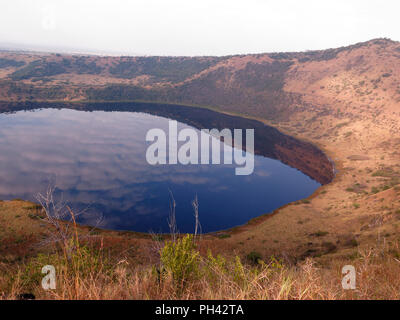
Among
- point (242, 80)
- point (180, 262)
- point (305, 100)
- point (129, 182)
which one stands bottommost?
point (129, 182)

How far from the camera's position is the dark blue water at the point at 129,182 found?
3744 cm

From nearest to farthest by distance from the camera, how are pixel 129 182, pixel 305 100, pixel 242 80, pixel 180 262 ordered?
1. pixel 180 262
2. pixel 129 182
3. pixel 305 100
4. pixel 242 80

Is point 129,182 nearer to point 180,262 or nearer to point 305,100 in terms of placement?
point 180,262

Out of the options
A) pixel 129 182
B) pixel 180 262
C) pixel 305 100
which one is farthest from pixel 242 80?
pixel 180 262

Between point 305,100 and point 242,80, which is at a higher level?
point 242,80

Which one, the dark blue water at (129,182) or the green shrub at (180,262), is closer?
the green shrub at (180,262)

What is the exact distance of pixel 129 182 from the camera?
47344 mm

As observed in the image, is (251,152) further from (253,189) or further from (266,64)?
(266,64)

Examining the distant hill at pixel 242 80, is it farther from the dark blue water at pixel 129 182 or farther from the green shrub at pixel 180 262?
the green shrub at pixel 180 262

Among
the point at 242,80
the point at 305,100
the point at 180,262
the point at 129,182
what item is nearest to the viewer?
the point at 180,262

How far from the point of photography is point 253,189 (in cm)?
4806

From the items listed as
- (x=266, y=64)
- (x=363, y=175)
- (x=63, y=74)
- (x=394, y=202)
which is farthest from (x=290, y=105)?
(x=63, y=74)

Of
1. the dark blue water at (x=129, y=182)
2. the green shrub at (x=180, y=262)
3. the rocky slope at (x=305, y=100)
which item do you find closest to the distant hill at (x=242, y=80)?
the rocky slope at (x=305, y=100)

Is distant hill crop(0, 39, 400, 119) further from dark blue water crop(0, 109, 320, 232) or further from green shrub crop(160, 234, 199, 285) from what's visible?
green shrub crop(160, 234, 199, 285)
